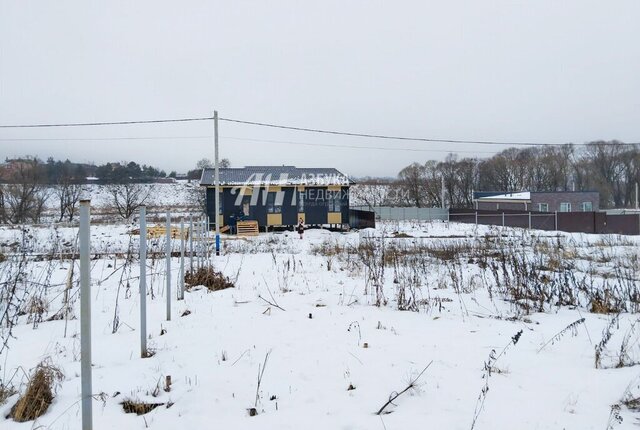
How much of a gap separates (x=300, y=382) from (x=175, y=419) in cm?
102

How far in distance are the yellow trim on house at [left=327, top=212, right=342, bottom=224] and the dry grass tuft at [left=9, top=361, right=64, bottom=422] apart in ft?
87.1

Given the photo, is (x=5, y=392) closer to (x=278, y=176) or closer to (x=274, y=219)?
(x=274, y=219)

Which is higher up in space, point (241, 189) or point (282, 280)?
point (241, 189)

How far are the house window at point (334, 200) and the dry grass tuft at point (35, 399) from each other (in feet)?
87.8

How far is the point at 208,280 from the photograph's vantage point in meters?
7.95

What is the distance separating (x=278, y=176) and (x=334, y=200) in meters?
4.54

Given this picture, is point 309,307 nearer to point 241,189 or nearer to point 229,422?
point 229,422

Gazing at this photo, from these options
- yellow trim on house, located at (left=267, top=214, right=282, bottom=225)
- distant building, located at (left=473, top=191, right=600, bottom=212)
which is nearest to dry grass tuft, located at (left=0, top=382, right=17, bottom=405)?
yellow trim on house, located at (left=267, top=214, right=282, bottom=225)

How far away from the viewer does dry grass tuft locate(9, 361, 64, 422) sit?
2945mm

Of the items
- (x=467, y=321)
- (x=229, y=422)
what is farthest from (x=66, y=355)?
(x=467, y=321)

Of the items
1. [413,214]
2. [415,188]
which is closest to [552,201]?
[413,214]

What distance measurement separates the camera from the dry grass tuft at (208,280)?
782cm

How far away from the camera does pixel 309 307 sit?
6.21m

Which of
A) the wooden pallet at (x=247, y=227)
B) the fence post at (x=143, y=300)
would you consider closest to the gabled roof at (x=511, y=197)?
the wooden pallet at (x=247, y=227)
